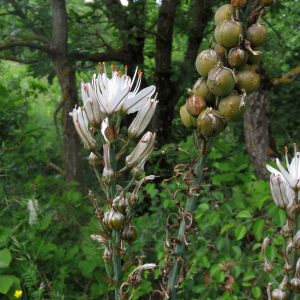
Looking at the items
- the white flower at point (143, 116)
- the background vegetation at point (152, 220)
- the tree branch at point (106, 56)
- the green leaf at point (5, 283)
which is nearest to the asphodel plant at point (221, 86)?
the white flower at point (143, 116)

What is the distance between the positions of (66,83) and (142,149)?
11.1ft

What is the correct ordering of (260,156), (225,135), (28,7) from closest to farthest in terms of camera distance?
(260,156) → (28,7) → (225,135)

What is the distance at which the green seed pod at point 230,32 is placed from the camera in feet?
2.53

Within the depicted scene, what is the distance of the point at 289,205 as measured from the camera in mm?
792

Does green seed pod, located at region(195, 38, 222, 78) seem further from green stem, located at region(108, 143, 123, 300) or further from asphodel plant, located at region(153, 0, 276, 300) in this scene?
green stem, located at region(108, 143, 123, 300)

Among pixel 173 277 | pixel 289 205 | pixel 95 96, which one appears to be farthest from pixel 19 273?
pixel 289 205

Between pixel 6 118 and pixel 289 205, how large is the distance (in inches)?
132

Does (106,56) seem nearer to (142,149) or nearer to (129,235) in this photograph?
(142,149)

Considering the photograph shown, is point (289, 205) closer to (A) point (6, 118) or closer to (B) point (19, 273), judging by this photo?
(B) point (19, 273)

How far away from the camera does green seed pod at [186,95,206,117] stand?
81 cm

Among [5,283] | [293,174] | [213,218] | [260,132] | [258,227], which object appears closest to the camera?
[293,174]

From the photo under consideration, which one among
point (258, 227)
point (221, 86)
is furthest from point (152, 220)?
point (221, 86)

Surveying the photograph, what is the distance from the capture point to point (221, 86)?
29.4 inches

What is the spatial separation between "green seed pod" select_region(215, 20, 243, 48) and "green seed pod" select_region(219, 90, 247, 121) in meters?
0.15
